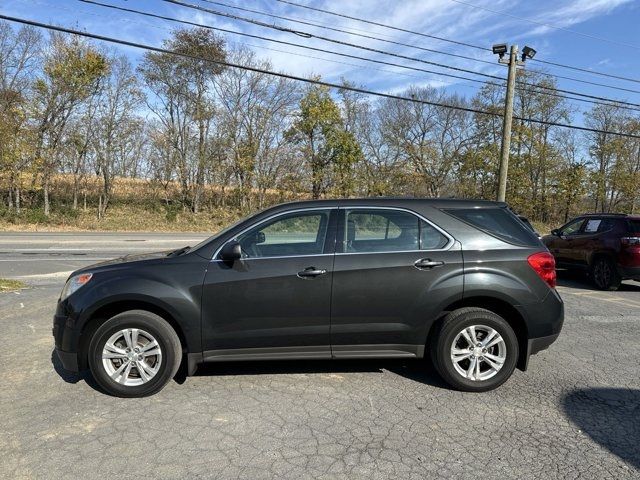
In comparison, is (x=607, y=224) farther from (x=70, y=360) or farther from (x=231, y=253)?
(x=70, y=360)

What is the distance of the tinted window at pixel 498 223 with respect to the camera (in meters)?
4.39

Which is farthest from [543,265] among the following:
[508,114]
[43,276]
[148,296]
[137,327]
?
[508,114]

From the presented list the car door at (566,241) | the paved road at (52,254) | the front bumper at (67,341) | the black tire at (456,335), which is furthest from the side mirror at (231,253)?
the car door at (566,241)

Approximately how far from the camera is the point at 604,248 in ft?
32.6

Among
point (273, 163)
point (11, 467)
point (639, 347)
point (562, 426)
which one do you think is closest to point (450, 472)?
point (562, 426)

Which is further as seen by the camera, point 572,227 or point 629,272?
point 572,227

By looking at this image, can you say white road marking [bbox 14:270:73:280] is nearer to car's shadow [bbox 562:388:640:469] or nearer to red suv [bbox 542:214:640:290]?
car's shadow [bbox 562:388:640:469]

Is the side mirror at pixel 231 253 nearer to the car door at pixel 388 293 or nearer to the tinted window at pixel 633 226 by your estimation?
the car door at pixel 388 293

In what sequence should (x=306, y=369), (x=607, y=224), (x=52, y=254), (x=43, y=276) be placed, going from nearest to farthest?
1. (x=306, y=369)
2. (x=607, y=224)
3. (x=43, y=276)
4. (x=52, y=254)

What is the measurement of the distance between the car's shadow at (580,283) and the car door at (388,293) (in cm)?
739

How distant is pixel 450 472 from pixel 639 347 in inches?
158

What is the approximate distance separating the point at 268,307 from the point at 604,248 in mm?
8693

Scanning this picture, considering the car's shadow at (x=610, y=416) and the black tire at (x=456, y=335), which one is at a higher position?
the black tire at (x=456, y=335)

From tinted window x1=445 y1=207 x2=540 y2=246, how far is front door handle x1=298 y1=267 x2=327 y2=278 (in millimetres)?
1339
